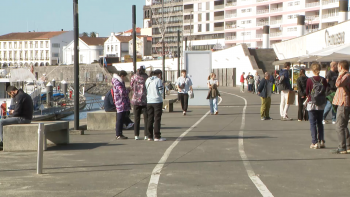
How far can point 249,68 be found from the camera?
209 ft

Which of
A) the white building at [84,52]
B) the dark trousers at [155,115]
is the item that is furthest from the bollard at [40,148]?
the white building at [84,52]

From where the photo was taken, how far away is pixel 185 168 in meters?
10.0

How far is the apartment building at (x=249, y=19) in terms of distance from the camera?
89.3 m

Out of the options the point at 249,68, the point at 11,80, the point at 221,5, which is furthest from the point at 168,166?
the point at 221,5

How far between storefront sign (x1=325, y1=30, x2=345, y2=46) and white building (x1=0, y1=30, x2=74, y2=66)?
5236 inches

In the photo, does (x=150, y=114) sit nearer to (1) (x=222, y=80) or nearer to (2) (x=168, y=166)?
(2) (x=168, y=166)

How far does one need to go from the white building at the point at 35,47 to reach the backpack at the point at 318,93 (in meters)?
156

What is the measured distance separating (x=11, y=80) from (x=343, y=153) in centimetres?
3623

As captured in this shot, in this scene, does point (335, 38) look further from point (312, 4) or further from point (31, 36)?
point (31, 36)

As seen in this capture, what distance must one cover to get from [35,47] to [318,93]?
6488 inches

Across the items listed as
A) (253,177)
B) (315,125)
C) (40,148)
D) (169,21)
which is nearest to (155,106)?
(315,125)

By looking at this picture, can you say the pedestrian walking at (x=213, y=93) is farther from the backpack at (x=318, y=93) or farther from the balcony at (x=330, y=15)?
the balcony at (x=330, y=15)

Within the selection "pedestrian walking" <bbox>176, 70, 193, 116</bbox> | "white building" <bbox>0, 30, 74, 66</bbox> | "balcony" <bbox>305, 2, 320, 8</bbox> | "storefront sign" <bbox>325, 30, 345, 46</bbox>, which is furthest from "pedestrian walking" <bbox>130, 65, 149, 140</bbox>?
"white building" <bbox>0, 30, 74, 66</bbox>

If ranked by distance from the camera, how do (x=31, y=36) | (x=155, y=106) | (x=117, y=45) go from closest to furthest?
(x=155, y=106) < (x=117, y=45) < (x=31, y=36)
